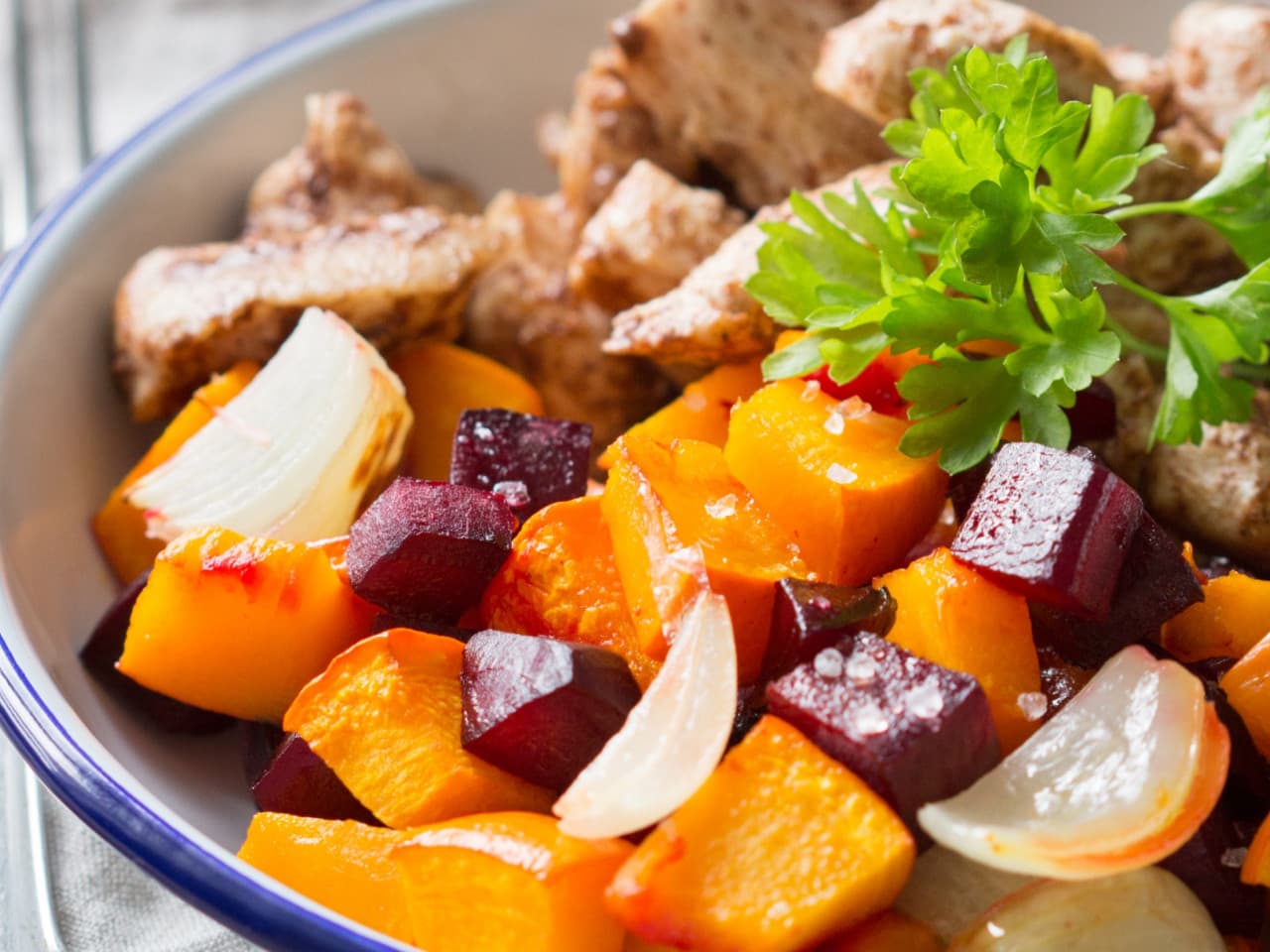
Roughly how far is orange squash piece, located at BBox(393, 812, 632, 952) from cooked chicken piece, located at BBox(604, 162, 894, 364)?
38.0 inches

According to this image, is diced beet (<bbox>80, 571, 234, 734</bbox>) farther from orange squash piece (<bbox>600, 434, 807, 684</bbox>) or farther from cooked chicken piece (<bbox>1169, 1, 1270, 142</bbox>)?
cooked chicken piece (<bbox>1169, 1, 1270, 142</bbox>)

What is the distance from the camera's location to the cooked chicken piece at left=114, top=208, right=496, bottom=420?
2354mm

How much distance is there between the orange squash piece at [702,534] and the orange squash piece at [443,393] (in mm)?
705

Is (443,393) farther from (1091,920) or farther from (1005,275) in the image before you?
(1091,920)

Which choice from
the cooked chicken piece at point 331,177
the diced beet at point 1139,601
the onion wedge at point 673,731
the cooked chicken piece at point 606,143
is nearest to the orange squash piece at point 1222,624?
the diced beet at point 1139,601

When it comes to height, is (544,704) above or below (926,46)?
below

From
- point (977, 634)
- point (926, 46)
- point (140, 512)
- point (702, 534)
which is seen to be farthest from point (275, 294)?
point (977, 634)

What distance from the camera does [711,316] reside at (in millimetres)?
2186

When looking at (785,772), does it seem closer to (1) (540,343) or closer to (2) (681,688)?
(2) (681,688)

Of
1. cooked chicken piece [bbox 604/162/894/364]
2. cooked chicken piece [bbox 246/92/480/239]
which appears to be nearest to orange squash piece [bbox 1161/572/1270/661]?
cooked chicken piece [bbox 604/162/894/364]

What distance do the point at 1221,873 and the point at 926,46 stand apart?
1491mm

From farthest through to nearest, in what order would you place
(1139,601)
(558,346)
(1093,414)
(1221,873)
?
(558,346)
(1093,414)
(1139,601)
(1221,873)

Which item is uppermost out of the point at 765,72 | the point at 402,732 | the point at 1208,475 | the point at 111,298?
the point at 765,72

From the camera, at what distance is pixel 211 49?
4008 millimetres
